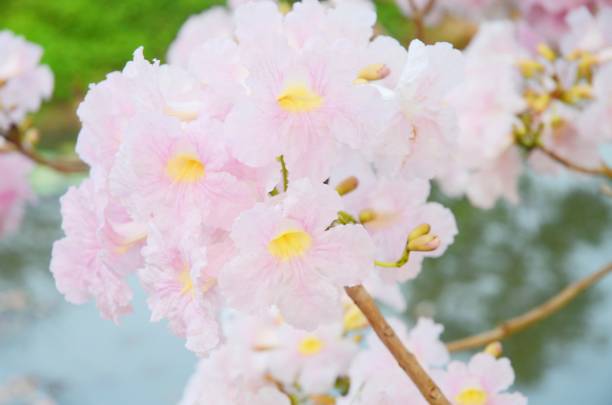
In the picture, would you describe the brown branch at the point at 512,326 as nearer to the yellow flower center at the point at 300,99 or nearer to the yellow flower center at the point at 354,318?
the yellow flower center at the point at 354,318

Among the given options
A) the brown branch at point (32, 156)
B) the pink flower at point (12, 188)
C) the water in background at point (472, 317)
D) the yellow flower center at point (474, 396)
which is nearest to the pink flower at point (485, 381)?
the yellow flower center at point (474, 396)

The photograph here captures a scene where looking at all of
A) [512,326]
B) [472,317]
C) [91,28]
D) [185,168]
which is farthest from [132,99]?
[91,28]

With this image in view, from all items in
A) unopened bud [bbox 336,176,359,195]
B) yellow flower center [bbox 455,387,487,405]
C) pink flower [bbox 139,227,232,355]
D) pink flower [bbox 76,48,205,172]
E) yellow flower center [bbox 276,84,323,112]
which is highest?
pink flower [bbox 76,48,205,172]

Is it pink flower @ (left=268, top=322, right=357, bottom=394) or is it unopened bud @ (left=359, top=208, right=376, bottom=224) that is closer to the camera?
unopened bud @ (left=359, top=208, right=376, bottom=224)

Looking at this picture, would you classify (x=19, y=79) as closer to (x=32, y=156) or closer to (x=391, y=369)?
(x=32, y=156)

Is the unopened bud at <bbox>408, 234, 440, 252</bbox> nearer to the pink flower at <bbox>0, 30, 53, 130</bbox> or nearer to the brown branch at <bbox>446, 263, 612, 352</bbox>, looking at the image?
the brown branch at <bbox>446, 263, 612, 352</bbox>

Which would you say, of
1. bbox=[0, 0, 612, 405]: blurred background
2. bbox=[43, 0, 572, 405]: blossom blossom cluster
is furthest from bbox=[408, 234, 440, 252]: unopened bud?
bbox=[0, 0, 612, 405]: blurred background
